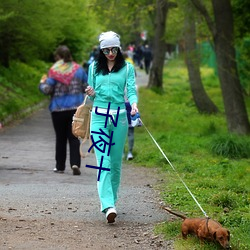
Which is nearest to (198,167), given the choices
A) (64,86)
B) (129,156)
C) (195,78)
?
(129,156)

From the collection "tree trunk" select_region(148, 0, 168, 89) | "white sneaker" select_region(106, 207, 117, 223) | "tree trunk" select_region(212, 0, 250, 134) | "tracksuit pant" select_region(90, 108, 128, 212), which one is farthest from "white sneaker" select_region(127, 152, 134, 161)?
"tree trunk" select_region(148, 0, 168, 89)

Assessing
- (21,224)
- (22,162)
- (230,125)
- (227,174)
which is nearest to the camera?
(21,224)

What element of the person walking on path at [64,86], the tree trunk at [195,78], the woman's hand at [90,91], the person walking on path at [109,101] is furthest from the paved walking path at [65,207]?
the tree trunk at [195,78]

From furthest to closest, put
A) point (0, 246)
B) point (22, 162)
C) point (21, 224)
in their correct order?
point (22, 162)
point (21, 224)
point (0, 246)

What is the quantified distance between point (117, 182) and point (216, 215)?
42.0 inches

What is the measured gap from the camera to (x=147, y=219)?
7.79 m

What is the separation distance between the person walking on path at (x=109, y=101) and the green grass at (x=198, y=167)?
835 mm

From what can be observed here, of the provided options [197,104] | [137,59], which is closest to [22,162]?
[197,104]

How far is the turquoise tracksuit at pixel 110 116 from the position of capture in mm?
7586

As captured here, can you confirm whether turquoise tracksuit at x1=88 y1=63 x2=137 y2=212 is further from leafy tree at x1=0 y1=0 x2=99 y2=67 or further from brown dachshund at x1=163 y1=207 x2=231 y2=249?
leafy tree at x1=0 y1=0 x2=99 y2=67

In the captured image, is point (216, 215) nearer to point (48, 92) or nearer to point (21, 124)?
point (48, 92)

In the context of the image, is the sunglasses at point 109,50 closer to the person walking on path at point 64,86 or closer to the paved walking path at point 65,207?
the paved walking path at point 65,207

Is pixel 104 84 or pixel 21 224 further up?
pixel 104 84

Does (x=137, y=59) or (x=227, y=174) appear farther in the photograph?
(x=137, y=59)
